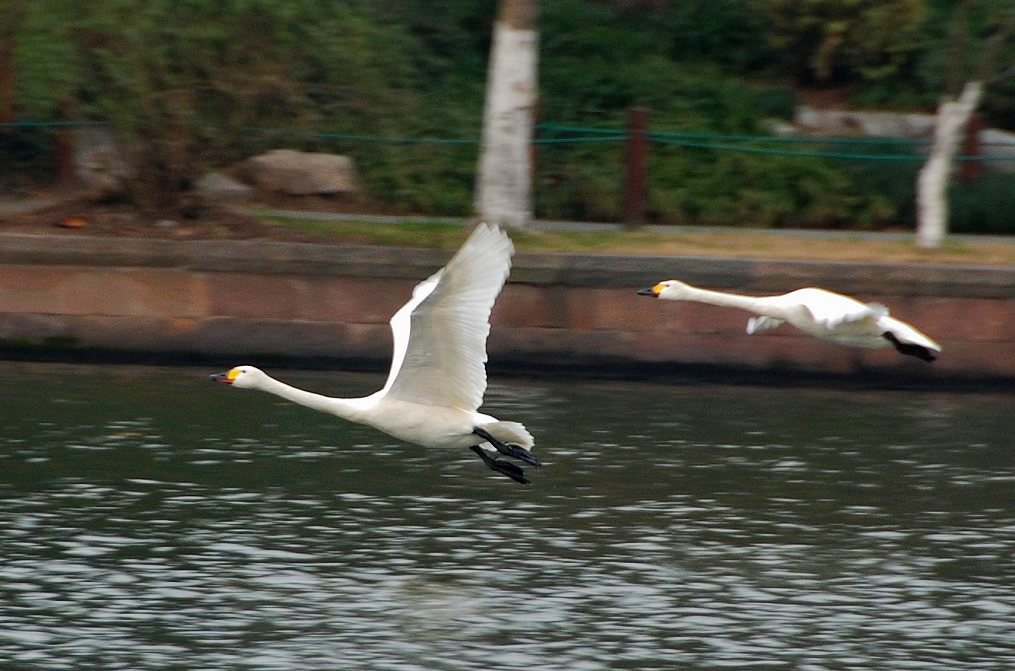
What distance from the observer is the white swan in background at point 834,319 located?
11.4 meters

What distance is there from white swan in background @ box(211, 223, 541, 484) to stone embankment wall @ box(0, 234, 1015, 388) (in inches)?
206

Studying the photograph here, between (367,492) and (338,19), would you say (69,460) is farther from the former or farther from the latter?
(338,19)

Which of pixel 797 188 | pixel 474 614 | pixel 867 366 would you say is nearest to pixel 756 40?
pixel 797 188

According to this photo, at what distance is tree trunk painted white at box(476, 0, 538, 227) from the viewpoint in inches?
655

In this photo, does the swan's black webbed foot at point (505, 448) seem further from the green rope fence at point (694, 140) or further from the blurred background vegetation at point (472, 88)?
the blurred background vegetation at point (472, 88)

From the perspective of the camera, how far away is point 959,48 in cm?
1672

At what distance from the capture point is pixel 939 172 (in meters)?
16.6

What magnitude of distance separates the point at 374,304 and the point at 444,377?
576cm

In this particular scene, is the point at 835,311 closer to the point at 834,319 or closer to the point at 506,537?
the point at 834,319

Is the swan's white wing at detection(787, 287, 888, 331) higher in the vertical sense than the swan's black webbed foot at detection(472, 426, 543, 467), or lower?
higher

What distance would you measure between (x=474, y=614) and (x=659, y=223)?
9.72 meters

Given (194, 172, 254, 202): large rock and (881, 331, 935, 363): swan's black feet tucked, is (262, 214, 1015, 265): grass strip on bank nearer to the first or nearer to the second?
(194, 172, 254, 202): large rock

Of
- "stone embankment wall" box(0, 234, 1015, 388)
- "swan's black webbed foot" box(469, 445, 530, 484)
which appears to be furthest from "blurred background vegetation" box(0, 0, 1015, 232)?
"swan's black webbed foot" box(469, 445, 530, 484)

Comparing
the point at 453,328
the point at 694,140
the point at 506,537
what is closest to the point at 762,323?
the point at 506,537
